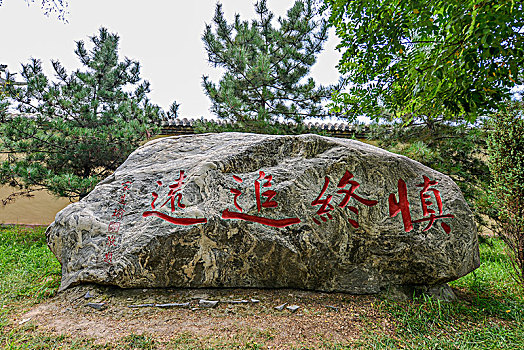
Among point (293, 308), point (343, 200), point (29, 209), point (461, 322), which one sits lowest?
point (461, 322)

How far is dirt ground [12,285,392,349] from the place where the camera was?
7.80 feet

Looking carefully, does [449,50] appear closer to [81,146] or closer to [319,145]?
[319,145]

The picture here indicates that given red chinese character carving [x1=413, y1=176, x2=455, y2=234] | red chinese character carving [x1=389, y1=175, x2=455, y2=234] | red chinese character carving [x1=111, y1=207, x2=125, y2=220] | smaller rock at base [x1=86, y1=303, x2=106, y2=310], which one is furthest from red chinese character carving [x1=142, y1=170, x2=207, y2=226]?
red chinese character carving [x1=413, y1=176, x2=455, y2=234]

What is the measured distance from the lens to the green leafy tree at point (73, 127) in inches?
204

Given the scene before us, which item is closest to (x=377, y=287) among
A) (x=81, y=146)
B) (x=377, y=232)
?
(x=377, y=232)

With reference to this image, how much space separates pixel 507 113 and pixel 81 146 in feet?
19.9

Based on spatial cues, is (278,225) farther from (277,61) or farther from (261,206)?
(277,61)

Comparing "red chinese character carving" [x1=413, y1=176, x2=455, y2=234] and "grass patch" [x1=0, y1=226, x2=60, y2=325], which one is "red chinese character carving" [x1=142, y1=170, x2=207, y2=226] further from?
"red chinese character carving" [x1=413, y1=176, x2=455, y2=234]

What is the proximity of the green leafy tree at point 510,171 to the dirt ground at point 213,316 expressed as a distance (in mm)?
1618

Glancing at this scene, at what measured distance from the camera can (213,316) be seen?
2607mm

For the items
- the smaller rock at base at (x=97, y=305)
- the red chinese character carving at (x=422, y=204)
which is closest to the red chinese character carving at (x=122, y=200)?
the smaller rock at base at (x=97, y=305)

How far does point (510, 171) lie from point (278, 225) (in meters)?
2.30

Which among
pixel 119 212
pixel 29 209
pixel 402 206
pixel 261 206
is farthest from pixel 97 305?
pixel 29 209

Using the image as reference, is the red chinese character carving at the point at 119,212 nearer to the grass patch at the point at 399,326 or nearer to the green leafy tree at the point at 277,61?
the grass patch at the point at 399,326
